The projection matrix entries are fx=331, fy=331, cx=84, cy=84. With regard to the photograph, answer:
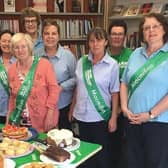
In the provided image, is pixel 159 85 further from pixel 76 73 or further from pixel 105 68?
pixel 76 73

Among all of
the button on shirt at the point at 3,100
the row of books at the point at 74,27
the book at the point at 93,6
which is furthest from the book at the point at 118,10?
the button on shirt at the point at 3,100

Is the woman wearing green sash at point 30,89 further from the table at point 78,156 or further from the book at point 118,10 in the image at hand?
the book at point 118,10

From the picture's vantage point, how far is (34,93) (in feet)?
7.88

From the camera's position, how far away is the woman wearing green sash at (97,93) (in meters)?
2.50

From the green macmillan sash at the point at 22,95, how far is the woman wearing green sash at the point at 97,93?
0.39 meters

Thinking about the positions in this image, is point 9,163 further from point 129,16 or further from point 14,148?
point 129,16

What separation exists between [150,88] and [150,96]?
0.18 ft

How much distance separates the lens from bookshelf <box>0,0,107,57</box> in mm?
4289

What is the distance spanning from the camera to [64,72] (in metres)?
2.77

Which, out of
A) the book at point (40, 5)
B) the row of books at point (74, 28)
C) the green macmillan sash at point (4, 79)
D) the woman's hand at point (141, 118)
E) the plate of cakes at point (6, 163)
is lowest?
the plate of cakes at point (6, 163)

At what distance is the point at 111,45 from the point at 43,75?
0.71 m

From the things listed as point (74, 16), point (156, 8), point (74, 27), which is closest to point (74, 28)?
point (74, 27)

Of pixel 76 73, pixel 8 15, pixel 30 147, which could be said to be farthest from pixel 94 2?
pixel 30 147

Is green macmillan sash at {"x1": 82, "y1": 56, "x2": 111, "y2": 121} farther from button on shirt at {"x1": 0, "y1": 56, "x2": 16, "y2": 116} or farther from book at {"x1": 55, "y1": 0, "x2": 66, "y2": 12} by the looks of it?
book at {"x1": 55, "y1": 0, "x2": 66, "y2": 12}
